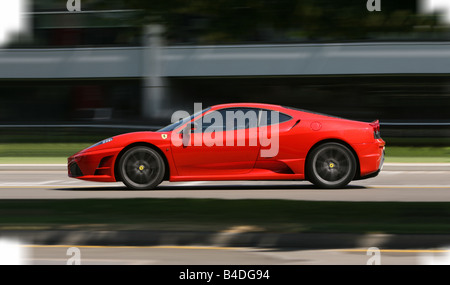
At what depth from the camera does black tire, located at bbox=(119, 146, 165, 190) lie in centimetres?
1184

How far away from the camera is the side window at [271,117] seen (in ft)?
39.2

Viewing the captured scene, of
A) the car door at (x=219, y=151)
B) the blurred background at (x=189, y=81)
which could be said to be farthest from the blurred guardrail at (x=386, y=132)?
the car door at (x=219, y=151)

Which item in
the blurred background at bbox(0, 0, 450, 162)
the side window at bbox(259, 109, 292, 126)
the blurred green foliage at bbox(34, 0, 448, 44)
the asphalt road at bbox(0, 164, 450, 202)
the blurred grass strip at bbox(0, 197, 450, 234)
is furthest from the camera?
the blurred background at bbox(0, 0, 450, 162)

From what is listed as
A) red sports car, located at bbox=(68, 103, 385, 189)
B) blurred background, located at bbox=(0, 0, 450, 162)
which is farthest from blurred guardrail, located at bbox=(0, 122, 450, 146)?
red sports car, located at bbox=(68, 103, 385, 189)

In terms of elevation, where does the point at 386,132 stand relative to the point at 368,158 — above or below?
above

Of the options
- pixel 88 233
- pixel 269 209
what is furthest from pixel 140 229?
pixel 269 209

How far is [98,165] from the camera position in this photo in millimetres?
11844

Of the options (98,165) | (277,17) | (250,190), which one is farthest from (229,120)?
(277,17)

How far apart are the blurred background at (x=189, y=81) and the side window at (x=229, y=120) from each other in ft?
32.7

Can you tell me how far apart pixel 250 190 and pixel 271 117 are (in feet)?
4.27

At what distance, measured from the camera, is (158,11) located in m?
8.70

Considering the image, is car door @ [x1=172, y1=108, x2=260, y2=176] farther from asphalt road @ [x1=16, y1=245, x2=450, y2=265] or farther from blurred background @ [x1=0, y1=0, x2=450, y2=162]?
blurred background @ [x1=0, y1=0, x2=450, y2=162]

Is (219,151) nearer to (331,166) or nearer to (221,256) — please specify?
(331,166)
